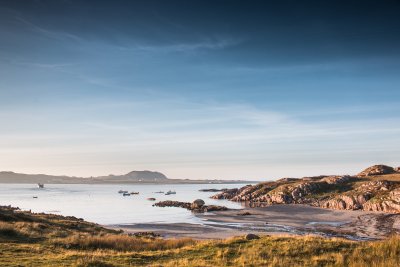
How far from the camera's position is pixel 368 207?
84.4m

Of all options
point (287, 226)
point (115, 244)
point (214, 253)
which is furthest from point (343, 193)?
point (214, 253)

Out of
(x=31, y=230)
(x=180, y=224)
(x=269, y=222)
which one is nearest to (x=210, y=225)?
(x=180, y=224)

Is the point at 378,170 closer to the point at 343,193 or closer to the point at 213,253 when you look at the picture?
the point at 343,193

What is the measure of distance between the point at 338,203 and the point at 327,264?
7768cm

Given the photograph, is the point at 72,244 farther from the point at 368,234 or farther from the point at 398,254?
the point at 368,234

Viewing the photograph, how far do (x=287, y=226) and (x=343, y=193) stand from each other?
45657 mm

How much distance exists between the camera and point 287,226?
62562 millimetres

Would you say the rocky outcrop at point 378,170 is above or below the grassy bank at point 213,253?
above

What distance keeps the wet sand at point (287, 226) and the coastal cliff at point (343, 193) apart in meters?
9.58

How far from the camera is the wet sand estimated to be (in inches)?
2094

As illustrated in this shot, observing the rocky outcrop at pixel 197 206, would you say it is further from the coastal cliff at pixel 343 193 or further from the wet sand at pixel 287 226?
the coastal cliff at pixel 343 193

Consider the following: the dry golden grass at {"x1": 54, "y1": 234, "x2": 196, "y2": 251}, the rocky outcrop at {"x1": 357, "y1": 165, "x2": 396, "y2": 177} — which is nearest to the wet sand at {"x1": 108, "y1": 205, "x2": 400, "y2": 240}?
the dry golden grass at {"x1": 54, "y1": 234, "x2": 196, "y2": 251}

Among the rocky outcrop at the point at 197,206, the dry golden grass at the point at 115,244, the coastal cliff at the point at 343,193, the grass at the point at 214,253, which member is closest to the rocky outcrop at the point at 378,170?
the coastal cliff at the point at 343,193

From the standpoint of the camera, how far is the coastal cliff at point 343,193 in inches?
3307
